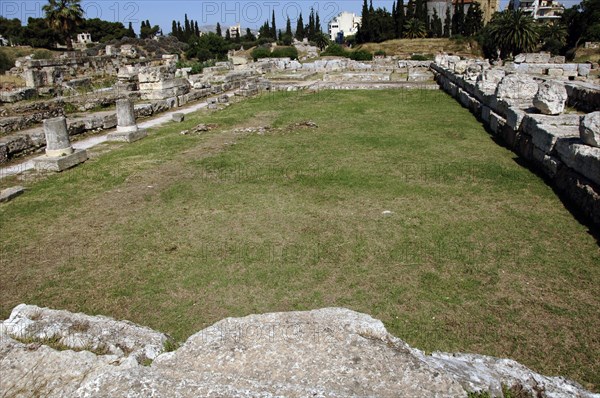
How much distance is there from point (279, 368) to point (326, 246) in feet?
11.3

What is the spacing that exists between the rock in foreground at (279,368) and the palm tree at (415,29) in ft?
245

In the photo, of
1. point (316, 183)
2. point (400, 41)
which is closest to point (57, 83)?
point (316, 183)

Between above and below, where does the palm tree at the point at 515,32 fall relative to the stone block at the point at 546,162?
above

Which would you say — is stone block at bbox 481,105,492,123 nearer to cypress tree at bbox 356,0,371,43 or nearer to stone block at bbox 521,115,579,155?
stone block at bbox 521,115,579,155

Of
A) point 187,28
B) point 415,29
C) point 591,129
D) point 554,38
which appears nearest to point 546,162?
point 591,129

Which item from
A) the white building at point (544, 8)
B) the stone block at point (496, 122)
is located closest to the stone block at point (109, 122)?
the stone block at point (496, 122)

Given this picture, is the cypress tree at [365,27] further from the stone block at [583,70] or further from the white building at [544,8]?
the stone block at [583,70]

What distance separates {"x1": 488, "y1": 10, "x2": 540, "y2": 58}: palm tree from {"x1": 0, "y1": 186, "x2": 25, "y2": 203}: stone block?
1864 inches

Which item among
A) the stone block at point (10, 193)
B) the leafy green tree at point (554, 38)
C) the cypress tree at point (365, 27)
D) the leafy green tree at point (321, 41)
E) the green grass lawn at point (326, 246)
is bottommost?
the green grass lawn at point (326, 246)

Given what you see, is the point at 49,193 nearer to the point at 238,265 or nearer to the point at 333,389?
the point at 238,265

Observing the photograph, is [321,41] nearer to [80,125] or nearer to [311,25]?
[311,25]

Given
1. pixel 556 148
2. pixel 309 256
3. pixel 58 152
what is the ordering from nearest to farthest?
pixel 309 256
pixel 556 148
pixel 58 152

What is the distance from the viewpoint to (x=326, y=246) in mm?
6113

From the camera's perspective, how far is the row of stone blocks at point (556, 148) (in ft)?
22.3
